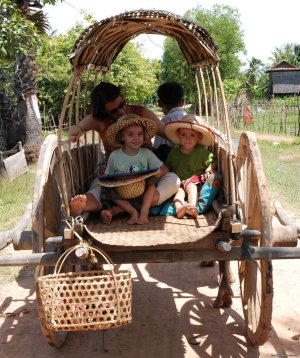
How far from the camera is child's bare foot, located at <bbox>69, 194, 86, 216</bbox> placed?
10.6 feet

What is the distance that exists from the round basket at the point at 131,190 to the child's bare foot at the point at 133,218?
0.13 meters

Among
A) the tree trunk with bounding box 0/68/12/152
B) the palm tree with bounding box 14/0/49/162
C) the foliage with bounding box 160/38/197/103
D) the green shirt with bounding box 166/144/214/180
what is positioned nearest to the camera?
the green shirt with bounding box 166/144/214/180

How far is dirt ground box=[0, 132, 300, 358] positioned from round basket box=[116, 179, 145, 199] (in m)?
1.12

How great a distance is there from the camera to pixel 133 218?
11.1 ft

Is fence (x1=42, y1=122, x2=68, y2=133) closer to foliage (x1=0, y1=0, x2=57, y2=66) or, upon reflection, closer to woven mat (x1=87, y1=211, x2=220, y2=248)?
foliage (x1=0, y1=0, x2=57, y2=66)

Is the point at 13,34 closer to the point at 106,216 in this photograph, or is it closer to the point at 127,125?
the point at 127,125

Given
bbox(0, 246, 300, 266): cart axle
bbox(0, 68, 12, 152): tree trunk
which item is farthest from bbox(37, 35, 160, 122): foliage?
bbox(0, 246, 300, 266): cart axle

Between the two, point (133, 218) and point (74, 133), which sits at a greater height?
point (74, 133)

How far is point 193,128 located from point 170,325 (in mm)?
1652

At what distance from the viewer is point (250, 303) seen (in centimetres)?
362

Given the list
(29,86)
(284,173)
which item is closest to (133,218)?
(284,173)

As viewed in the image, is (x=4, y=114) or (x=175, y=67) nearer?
(x=4, y=114)

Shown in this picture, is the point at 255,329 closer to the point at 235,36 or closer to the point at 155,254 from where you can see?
the point at 155,254

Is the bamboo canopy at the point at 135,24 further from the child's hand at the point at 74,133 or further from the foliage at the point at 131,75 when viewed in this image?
the foliage at the point at 131,75
